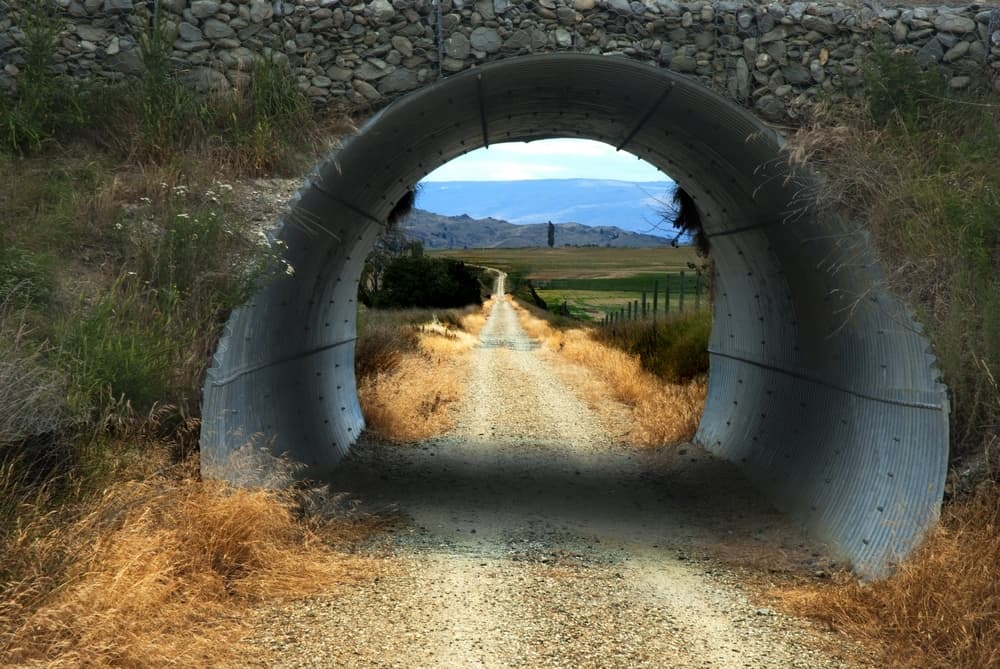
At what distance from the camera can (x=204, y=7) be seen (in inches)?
384

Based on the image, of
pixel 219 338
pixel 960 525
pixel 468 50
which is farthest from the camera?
pixel 468 50

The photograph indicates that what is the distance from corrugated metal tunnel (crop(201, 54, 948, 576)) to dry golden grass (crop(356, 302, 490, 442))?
165cm

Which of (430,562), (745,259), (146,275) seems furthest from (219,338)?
(745,259)

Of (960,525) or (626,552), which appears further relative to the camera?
(626,552)

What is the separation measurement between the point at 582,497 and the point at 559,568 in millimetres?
3275

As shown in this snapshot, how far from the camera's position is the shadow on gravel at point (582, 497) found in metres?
9.12

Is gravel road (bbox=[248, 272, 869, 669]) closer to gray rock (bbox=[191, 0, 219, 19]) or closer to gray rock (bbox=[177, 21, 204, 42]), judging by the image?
gray rock (bbox=[177, 21, 204, 42])

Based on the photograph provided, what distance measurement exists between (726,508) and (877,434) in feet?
9.18

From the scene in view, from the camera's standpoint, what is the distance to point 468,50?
31.3 ft

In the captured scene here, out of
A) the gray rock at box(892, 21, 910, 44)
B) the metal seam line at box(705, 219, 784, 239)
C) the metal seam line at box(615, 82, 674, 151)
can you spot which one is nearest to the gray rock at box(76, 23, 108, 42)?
the metal seam line at box(615, 82, 674, 151)

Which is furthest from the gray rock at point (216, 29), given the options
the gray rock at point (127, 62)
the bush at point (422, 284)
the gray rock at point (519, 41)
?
the bush at point (422, 284)

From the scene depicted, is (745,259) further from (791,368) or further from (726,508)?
(726,508)

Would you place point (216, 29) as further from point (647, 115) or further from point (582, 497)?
point (582, 497)

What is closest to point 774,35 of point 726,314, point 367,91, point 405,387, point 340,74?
point 367,91
